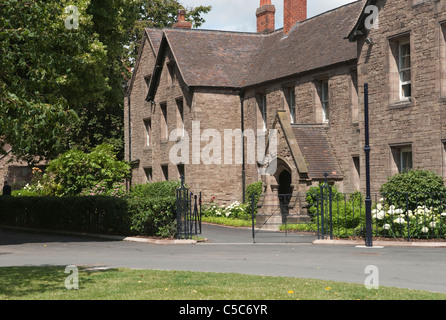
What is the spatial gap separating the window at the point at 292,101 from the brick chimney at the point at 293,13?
16.8 feet

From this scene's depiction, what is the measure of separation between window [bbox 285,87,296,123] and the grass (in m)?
20.2

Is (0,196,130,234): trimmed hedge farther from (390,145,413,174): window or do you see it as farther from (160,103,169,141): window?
(160,103,169,141): window

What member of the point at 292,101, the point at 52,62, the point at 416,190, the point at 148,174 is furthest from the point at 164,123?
the point at 52,62

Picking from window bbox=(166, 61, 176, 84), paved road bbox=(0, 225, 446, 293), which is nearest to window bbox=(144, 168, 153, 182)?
window bbox=(166, 61, 176, 84)

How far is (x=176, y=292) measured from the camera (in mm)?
10016

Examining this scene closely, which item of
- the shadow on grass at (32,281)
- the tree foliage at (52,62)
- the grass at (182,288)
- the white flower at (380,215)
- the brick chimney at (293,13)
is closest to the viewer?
the grass at (182,288)

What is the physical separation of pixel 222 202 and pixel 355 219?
46.6 feet

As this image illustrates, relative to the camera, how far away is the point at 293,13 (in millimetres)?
36250

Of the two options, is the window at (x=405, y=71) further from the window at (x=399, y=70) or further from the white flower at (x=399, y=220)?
the white flower at (x=399, y=220)

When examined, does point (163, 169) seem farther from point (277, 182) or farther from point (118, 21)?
point (118, 21)

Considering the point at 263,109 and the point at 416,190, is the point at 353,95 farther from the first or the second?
the point at 416,190

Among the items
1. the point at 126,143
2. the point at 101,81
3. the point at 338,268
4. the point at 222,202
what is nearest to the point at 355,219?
the point at 338,268

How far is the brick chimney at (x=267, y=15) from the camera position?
131ft

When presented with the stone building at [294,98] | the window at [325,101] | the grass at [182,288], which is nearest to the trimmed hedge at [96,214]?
the stone building at [294,98]
